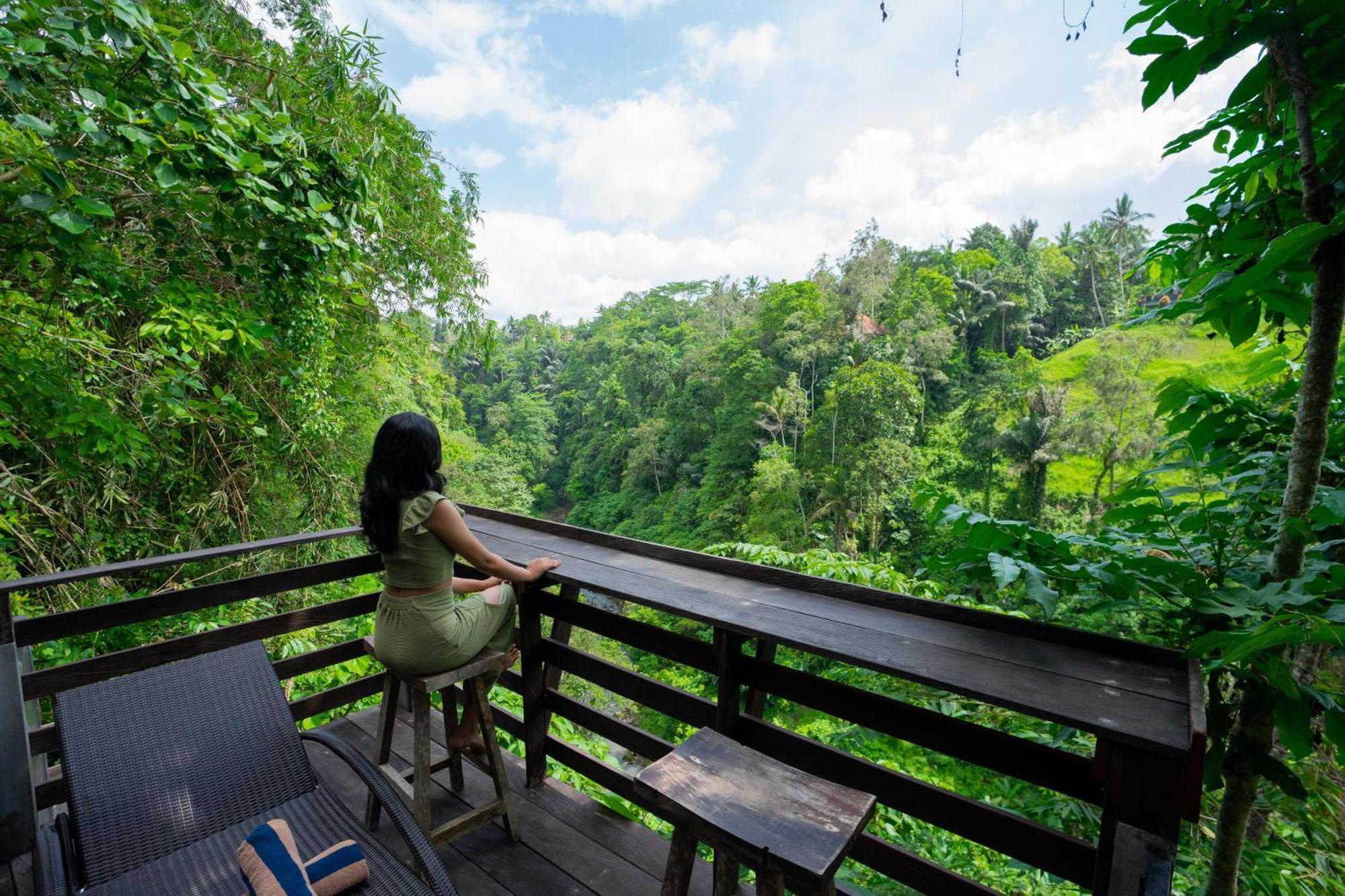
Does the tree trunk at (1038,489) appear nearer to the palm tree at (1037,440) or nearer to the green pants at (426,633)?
the palm tree at (1037,440)

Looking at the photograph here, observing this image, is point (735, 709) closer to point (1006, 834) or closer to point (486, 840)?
point (1006, 834)

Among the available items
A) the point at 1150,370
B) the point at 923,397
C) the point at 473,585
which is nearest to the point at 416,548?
the point at 473,585

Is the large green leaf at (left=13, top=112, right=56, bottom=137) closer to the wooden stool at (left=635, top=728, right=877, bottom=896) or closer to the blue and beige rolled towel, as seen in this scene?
the blue and beige rolled towel

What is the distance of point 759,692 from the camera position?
166 cm

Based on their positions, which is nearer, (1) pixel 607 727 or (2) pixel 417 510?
(2) pixel 417 510

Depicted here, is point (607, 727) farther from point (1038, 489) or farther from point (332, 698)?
point (1038, 489)

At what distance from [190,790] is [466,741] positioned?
2.44ft

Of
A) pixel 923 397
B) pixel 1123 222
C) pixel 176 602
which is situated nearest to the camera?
pixel 176 602

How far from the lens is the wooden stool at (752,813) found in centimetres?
98

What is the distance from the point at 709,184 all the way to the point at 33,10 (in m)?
47.2

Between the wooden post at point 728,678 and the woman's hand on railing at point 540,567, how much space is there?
0.59 meters

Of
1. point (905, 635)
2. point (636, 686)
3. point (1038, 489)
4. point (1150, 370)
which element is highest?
point (1150, 370)

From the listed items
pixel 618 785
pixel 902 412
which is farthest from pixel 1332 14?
pixel 902 412

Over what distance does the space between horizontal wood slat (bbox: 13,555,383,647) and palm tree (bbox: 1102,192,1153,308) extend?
1567 inches
